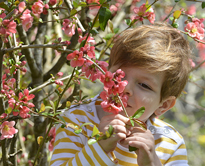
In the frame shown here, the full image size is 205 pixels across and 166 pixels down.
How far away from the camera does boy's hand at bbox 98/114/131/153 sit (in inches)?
35.8

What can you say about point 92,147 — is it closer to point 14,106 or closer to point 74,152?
point 74,152

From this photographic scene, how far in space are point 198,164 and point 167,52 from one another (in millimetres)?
3249

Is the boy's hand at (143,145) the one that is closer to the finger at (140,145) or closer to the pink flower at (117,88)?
the finger at (140,145)

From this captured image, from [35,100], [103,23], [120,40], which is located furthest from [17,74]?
[103,23]

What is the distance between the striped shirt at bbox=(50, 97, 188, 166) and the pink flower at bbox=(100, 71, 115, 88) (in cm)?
25

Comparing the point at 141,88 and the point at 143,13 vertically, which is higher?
the point at 143,13

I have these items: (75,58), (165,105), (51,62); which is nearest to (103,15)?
(75,58)

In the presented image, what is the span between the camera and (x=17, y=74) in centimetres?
135

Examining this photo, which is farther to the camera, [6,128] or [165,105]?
[165,105]

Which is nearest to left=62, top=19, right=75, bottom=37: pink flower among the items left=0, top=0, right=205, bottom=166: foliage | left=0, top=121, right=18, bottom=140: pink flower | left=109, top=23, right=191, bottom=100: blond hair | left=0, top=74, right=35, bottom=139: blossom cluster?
left=0, top=0, right=205, bottom=166: foliage

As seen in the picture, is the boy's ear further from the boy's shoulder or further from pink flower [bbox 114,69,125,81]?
pink flower [bbox 114,69,125,81]

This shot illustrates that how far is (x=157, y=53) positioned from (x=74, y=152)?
0.57 m

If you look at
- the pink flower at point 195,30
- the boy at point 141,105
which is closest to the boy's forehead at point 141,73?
the boy at point 141,105

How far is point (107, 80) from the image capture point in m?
0.86
